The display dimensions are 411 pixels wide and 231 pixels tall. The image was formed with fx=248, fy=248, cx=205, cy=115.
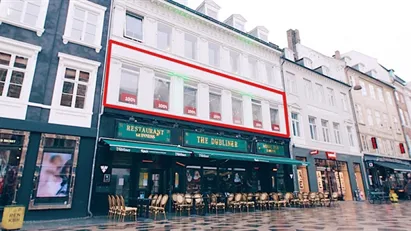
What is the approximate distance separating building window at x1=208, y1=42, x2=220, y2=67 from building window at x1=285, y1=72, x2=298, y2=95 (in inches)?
254

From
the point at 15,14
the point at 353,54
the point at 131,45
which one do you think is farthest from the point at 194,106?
the point at 353,54

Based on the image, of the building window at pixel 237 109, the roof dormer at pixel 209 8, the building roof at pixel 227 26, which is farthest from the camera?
the roof dormer at pixel 209 8

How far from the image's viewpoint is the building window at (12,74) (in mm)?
9117

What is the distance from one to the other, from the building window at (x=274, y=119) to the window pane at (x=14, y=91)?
547 inches

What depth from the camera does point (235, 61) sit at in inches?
663

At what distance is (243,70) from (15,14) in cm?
1221

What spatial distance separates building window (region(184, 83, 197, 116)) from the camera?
13.5m

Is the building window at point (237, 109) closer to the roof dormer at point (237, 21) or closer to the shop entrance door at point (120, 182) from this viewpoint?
the roof dormer at point (237, 21)

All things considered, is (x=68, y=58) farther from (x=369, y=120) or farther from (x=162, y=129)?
(x=369, y=120)

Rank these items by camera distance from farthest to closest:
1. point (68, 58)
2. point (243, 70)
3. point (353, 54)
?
point (353, 54)
point (243, 70)
point (68, 58)

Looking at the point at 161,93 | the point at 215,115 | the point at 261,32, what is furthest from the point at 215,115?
the point at 261,32

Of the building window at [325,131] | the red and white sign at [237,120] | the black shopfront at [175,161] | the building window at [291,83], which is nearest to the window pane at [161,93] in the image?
the black shopfront at [175,161]

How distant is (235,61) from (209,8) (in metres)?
3.82

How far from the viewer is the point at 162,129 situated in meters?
12.0
